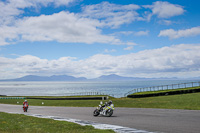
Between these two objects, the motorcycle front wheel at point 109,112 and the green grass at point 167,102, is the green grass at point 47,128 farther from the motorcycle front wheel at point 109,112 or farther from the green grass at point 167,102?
the green grass at point 167,102

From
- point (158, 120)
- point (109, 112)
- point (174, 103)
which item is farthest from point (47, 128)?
point (174, 103)

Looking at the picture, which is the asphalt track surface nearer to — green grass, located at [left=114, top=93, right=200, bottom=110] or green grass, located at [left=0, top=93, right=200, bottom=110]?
green grass, located at [left=114, top=93, right=200, bottom=110]

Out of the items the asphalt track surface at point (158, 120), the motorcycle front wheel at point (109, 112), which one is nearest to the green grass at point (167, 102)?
the asphalt track surface at point (158, 120)

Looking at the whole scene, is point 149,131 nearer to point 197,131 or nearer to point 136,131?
point 136,131

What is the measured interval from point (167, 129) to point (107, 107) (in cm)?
736

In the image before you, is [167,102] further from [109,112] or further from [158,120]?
[158,120]

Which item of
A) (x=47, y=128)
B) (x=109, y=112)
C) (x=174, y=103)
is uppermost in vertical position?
(x=174, y=103)

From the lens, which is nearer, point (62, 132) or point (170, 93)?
point (62, 132)

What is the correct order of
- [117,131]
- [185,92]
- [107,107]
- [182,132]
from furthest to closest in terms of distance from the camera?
[185,92], [107,107], [117,131], [182,132]

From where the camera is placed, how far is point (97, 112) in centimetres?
1859

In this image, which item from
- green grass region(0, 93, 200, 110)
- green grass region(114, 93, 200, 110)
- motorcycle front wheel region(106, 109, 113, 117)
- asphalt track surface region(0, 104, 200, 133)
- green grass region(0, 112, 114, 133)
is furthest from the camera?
green grass region(0, 93, 200, 110)

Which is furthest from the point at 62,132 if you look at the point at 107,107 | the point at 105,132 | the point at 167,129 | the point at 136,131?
the point at 107,107

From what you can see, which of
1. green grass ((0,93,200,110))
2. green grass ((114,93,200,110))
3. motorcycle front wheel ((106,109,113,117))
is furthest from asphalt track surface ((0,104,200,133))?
green grass ((0,93,200,110))

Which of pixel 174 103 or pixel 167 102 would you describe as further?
pixel 167 102
